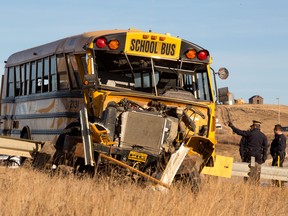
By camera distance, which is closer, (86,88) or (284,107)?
(86,88)

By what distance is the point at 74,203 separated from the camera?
28.6 ft

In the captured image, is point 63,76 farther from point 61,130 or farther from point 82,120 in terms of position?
point 82,120

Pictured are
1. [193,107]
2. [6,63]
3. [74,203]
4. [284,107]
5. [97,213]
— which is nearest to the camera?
[97,213]

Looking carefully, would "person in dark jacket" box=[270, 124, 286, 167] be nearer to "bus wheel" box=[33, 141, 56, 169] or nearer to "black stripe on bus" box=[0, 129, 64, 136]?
"black stripe on bus" box=[0, 129, 64, 136]

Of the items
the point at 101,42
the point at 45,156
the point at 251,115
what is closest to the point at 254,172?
the point at 45,156

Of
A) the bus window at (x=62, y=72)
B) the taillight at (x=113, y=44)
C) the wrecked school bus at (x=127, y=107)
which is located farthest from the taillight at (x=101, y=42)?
the bus window at (x=62, y=72)

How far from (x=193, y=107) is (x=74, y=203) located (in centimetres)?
516

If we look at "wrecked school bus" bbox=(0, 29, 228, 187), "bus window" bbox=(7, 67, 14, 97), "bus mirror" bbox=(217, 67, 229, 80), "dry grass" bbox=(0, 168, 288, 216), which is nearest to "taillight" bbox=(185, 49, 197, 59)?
"wrecked school bus" bbox=(0, 29, 228, 187)

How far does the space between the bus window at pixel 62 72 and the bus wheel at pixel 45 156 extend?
1230mm

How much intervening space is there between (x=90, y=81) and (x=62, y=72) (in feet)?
7.64

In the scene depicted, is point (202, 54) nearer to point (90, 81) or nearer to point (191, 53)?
point (191, 53)

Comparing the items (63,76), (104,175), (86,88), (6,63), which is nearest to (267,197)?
(104,175)

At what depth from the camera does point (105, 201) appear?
8797 mm

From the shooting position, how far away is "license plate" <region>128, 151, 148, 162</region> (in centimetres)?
1234
